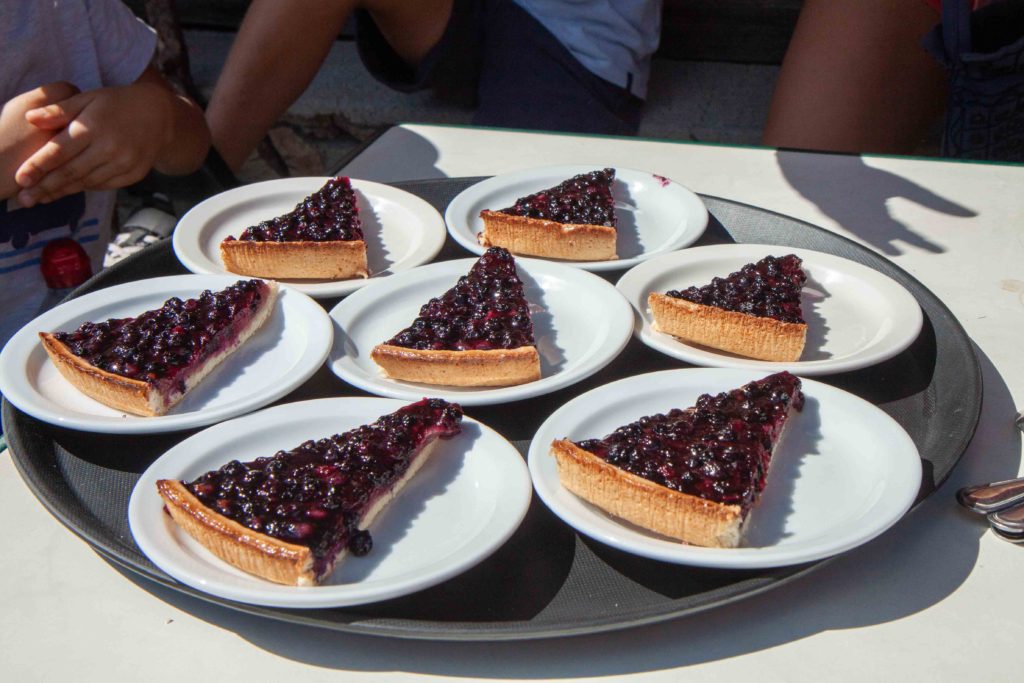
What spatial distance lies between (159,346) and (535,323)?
2.96ft

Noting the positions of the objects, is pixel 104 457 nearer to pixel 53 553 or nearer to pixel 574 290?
pixel 53 553

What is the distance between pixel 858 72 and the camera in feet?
12.0

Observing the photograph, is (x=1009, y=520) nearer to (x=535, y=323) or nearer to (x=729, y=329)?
(x=729, y=329)

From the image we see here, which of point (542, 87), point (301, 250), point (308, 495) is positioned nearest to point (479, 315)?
point (301, 250)

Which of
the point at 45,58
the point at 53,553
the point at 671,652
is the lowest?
the point at 53,553

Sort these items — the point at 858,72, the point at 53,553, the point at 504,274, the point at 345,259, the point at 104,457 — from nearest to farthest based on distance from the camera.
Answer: the point at 53,553, the point at 104,457, the point at 504,274, the point at 345,259, the point at 858,72

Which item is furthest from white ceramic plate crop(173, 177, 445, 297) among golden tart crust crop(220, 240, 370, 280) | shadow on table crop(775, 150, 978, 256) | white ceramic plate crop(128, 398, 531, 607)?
Result: shadow on table crop(775, 150, 978, 256)

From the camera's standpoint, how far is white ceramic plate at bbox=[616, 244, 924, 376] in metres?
1.99

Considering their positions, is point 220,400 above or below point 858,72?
below

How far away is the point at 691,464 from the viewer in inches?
65.0

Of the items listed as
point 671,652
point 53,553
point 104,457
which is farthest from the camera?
point 104,457

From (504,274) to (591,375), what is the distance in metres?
0.43

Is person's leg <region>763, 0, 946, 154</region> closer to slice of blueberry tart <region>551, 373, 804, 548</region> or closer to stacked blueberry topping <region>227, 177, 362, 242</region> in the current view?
stacked blueberry topping <region>227, 177, 362, 242</region>

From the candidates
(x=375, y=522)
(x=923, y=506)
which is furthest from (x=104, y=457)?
(x=923, y=506)
